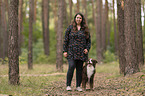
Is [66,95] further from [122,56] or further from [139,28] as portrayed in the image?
[139,28]

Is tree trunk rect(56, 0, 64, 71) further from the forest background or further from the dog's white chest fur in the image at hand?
the dog's white chest fur

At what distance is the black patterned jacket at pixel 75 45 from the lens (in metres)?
6.60

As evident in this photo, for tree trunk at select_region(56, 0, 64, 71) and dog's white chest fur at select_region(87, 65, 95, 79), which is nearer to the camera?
dog's white chest fur at select_region(87, 65, 95, 79)

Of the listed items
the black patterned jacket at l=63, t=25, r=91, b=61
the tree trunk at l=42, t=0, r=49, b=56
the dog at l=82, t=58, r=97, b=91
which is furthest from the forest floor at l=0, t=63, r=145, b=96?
the tree trunk at l=42, t=0, r=49, b=56

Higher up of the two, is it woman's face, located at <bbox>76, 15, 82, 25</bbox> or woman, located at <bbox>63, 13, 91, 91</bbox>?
woman's face, located at <bbox>76, 15, 82, 25</bbox>

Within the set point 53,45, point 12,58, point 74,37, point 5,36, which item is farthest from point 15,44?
point 53,45

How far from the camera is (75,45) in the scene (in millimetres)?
6637

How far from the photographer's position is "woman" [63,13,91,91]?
6.61 m

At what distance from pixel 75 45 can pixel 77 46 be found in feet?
0.22

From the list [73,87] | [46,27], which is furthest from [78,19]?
[46,27]

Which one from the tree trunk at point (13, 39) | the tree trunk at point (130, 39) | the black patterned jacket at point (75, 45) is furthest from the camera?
the tree trunk at point (130, 39)

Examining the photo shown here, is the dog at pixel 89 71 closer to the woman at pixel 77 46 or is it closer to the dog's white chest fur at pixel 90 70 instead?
the dog's white chest fur at pixel 90 70

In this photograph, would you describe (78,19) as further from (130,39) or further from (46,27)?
(46,27)

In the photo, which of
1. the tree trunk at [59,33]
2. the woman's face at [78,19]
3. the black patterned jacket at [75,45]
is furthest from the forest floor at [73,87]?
the tree trunk at [59,33]
